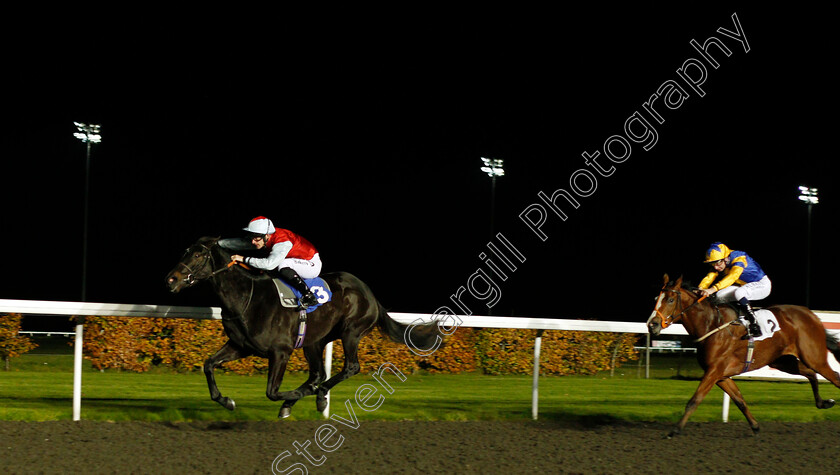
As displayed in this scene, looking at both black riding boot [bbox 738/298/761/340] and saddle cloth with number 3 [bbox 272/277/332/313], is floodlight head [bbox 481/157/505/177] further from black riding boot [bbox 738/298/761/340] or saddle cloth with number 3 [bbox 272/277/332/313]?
saddle cloth with number 3 [bbox 272/277/332/313]

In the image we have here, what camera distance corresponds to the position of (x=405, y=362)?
38.9 feet

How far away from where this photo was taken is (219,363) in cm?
596

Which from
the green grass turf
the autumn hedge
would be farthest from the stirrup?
the autumn hedge

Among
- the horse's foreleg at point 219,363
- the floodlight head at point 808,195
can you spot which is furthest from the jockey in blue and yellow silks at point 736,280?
the floodlight head at point 808,195

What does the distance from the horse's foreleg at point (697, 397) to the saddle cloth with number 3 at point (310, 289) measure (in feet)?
9.78

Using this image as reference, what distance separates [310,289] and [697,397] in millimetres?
3376

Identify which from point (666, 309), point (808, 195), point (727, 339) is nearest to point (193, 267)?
point (666, 309)

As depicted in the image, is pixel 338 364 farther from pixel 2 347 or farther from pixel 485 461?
pixel 485 461

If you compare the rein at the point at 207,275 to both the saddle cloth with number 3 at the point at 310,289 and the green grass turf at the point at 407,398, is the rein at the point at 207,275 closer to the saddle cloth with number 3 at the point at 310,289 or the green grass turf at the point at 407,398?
the saddle cloth with number 3 at the point at 310,289

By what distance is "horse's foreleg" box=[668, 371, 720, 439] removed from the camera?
632 centimetres

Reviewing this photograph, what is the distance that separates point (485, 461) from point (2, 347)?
8.68m

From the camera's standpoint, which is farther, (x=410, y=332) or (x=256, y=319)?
(x=410, y=332)

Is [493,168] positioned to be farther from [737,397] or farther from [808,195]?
[737,397]

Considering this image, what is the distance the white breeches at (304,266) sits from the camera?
6152mm
